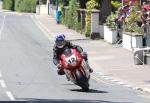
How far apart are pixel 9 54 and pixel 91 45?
6.22 metres

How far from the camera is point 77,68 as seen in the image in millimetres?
19094

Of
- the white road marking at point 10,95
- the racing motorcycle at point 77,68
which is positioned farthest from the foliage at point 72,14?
the white road marking at point 10,95

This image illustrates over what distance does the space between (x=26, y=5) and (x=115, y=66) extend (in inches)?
2524

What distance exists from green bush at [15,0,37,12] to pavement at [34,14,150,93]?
47345mm

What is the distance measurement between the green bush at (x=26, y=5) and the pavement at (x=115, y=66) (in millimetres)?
47345

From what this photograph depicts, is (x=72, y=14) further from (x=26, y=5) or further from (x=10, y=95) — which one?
(x=26, y=5)

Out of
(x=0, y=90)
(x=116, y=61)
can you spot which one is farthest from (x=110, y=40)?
(x=0, y=90)

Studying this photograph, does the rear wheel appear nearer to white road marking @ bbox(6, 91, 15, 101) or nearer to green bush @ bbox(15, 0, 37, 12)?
white road marking @ bbox(6, 91, 15, 101)

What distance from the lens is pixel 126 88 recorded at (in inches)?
829

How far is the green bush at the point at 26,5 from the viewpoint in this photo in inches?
3482

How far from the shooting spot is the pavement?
22.5 meters

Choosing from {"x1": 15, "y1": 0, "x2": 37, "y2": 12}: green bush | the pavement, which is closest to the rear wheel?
the pavement

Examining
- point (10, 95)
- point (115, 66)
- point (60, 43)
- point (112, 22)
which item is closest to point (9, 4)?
point (112, 22)

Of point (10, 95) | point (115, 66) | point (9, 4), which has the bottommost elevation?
point (9, 4)
